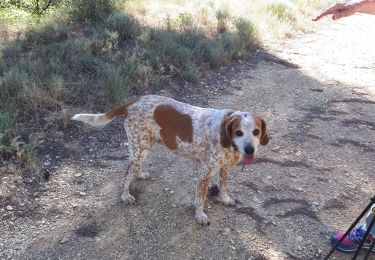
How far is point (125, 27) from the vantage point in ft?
25.9

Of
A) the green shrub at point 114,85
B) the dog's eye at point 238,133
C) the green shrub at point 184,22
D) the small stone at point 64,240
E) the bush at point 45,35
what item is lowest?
the small stone at point 64,240

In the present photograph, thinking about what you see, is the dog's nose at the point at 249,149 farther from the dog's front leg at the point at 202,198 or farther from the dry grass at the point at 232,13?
the dry grass at the point at 232,13

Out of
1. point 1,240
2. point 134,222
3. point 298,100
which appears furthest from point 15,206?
point 298,100

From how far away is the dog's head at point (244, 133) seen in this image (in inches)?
135

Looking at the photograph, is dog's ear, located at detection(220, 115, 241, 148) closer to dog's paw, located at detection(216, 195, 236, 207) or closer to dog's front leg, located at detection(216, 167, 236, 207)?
dog's front leg, located at detection(216, 167, 236, 207)

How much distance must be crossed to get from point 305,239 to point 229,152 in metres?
1.11

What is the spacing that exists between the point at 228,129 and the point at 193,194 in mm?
1115

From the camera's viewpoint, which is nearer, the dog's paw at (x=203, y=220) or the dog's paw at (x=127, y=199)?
the dog's paw at (x=203, y=220)

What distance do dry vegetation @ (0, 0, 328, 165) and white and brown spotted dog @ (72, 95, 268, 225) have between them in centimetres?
135

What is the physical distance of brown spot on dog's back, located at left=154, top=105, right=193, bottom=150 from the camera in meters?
3.91

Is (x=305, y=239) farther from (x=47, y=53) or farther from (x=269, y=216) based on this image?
(x=47, y=53)

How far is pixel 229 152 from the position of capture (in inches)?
147

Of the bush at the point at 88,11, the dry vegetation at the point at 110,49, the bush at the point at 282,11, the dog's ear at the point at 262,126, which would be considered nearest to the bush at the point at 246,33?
the dry vegetation at the point at 110,49

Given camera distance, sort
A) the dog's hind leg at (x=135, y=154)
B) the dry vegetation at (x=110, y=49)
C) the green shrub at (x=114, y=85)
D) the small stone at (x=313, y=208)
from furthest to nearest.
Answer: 1. the green shrub at (x=114, y=85)
2. the dry vegetation at (x=110, y=49)
3. the small stone at (x=313, y=208)
4. the dog's hind leg at (x=135, y=154)
